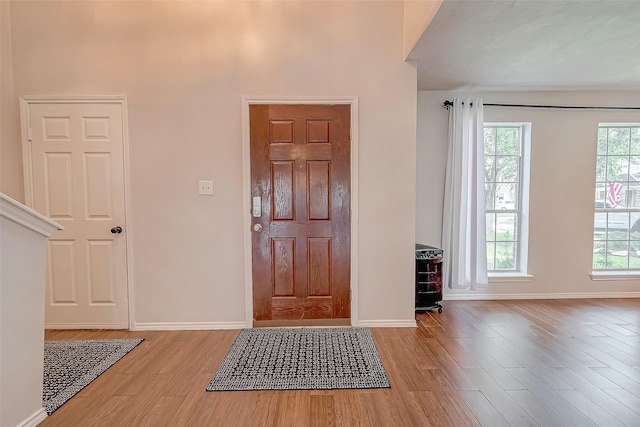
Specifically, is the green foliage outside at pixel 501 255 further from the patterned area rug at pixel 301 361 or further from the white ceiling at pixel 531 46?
the patterned area rug at pixel 301 361

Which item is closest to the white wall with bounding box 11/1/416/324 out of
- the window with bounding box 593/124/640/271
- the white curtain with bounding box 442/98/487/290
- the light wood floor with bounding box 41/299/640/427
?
the light wood floor with bounding box 41/299/640/427

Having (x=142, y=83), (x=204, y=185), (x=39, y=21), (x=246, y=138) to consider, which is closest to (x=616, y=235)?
(x=246, y=138)

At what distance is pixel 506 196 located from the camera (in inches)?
149

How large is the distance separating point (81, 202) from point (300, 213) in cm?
196

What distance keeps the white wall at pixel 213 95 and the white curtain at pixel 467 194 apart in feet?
2.85

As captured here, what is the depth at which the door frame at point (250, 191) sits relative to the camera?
2.81m

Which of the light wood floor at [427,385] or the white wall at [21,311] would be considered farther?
the light wood floor at [427,385]

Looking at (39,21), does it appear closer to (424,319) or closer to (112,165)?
(112,165)

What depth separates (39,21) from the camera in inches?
108

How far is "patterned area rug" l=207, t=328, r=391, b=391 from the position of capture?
78.7 inches

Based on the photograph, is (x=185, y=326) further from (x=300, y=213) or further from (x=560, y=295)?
(x=560, y=295)

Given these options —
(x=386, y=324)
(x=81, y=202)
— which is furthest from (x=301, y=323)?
(x=81, y=202)

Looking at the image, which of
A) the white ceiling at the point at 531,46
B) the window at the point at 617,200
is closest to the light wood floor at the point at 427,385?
the window at the point at 617,200

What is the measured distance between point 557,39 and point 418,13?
1057 millimetres
